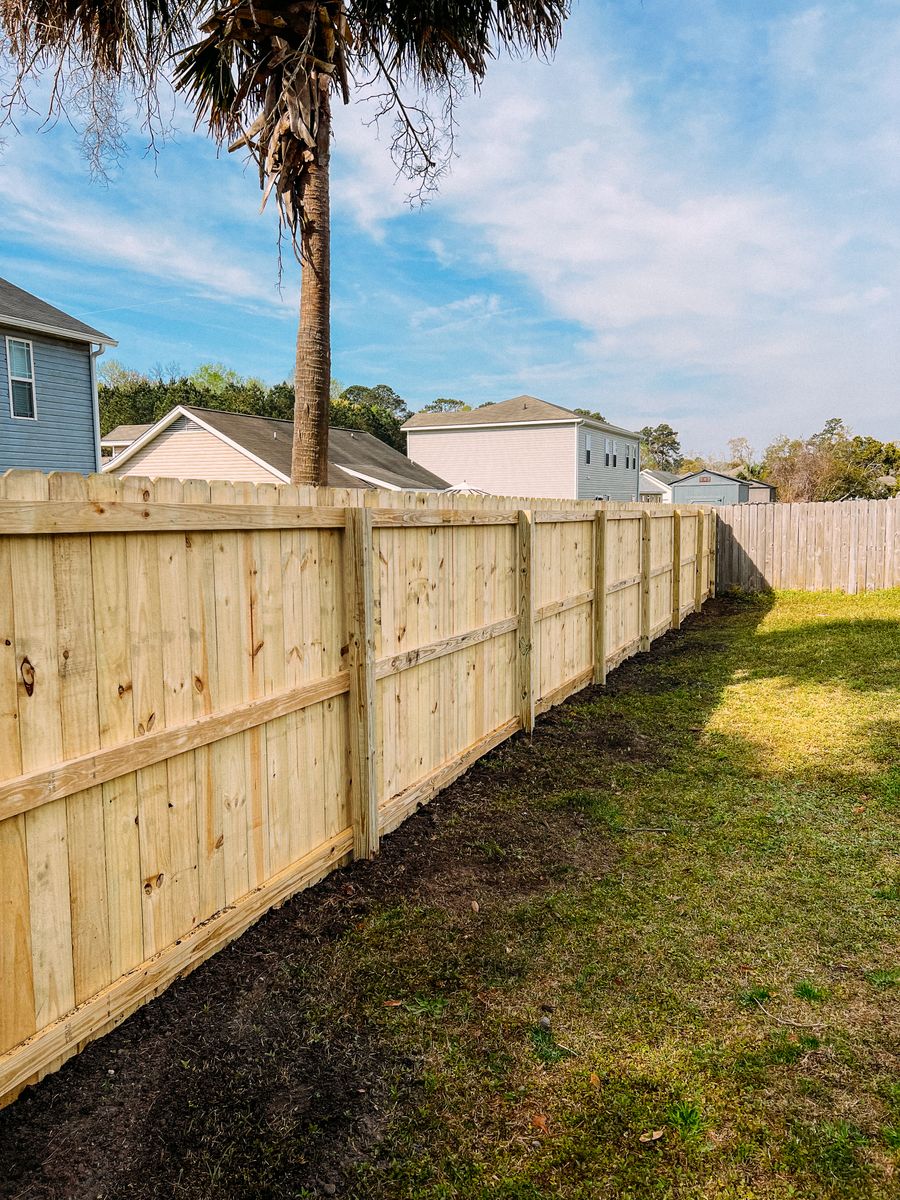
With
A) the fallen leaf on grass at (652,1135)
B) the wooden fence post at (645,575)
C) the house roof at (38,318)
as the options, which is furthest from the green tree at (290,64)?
the house roof at (38,318)

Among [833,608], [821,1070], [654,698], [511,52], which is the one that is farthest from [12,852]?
[833,608]

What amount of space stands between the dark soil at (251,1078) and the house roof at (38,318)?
50.1 ft

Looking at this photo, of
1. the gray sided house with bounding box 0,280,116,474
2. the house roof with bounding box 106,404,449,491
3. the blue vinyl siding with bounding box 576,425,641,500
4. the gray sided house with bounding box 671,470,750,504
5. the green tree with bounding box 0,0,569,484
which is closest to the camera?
the green tree with bounding box 0,0,569,484

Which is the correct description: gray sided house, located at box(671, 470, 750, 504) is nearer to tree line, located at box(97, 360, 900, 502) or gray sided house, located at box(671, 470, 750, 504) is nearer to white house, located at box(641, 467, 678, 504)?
white house, located at box(641, 467, 678, 504)

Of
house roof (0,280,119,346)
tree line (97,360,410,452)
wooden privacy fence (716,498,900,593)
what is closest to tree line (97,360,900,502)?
tree line (97,360,410,452)

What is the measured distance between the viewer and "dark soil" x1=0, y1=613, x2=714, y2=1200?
188 cm

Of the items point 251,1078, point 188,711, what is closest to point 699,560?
point 188,711

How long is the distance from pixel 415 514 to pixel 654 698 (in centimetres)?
405

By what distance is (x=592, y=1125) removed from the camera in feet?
6.88

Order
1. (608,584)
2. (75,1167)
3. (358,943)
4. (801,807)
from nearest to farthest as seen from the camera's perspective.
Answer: (75,1167)
(358,943)
(801,807)
(608,584)

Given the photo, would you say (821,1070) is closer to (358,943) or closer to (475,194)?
(358,943)

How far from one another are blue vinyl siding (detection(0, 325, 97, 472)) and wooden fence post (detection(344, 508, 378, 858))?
1400 cm

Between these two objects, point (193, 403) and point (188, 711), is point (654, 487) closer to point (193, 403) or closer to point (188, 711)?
point (193, 403)

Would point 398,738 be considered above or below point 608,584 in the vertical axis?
below
